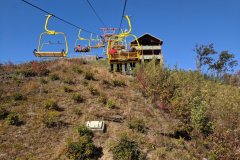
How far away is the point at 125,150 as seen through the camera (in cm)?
1550

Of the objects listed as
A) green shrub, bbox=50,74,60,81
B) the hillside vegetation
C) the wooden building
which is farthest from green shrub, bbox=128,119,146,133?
the wooden building

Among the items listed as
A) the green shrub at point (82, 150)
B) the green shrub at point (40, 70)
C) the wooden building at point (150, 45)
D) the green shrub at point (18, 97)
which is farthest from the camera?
the wooden building at point (150, 45)

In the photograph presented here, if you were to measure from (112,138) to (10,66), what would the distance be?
2181 cm

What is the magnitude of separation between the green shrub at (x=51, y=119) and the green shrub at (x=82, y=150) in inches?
141

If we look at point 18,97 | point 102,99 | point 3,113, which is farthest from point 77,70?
point 3,113

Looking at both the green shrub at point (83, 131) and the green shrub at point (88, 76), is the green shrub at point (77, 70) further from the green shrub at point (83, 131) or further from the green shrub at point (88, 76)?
the green shrub at point (83, 131)

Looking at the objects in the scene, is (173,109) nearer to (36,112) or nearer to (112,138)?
(112,138)

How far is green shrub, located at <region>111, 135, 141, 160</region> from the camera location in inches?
603

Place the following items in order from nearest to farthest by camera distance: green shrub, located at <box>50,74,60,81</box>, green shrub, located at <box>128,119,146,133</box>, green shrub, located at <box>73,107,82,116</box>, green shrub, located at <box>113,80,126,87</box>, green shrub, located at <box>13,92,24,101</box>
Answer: green shrub, located at <box>128,119,146,133</box> < green shrub, located at <box>73,107,82,116</box> < green shrub, located at <box>13,92,24,101</box> < green shrub, located at <box>113,80,126,87</box> < green shrub, located at <box>50,74,60,81</box>

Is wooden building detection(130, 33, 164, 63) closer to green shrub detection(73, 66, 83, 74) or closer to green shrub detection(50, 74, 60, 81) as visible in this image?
green shrub detection(73, 66, 83, 74)

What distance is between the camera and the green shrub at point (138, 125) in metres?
19.1

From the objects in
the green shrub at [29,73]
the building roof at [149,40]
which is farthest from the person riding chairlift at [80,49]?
the green shrub at [29,73]

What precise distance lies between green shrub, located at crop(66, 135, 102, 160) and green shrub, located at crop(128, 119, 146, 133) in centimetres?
344

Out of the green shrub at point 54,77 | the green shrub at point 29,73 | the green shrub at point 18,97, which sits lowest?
the green shrub at point 18,97
